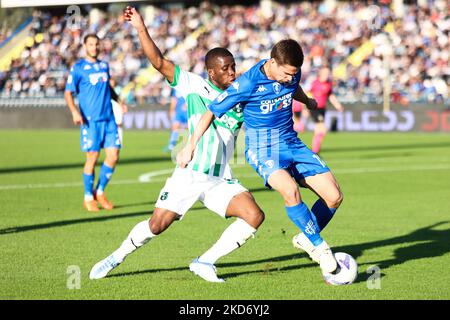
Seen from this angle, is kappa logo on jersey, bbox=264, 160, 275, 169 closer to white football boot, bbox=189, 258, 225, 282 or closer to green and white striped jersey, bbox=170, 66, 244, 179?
green and white striped jersey, bbox=170, 66, 244, 179

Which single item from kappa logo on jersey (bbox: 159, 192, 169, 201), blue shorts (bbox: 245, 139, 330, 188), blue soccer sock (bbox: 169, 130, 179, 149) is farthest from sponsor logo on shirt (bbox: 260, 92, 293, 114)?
blue soccer sock (bbox: 169, 130, 179, 149)

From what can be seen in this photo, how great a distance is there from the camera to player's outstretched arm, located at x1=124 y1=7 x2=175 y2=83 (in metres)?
7.51

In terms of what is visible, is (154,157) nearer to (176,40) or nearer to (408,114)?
(408,114)

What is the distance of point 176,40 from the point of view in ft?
151

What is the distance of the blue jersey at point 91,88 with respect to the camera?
13.0m

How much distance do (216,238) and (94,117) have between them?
385 centimetres

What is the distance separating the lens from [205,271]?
754 cm

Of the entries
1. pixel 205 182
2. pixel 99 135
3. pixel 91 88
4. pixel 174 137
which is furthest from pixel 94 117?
pixel 174 137

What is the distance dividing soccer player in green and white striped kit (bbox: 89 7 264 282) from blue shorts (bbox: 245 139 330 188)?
0.25 metres

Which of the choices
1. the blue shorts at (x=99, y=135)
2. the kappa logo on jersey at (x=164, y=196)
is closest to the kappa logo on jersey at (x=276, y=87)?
the kappa logo on jersey at (x=164, y=196)

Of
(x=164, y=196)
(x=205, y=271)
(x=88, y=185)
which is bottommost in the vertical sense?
(x=88, y=185)

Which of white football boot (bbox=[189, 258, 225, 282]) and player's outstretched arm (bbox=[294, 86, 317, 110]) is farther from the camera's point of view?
player's outstretched arm (bbox=[294, 86, 317, 110])

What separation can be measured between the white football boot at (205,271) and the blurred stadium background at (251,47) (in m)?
27.0

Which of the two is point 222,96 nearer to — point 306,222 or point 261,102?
point 261,102
